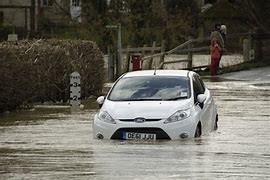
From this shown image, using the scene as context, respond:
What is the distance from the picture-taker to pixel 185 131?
53.3ft

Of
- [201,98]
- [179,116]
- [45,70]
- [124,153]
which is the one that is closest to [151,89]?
[201,98]

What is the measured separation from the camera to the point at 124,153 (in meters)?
14.1

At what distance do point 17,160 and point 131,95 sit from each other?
14.5ft

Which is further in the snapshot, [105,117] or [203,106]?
[203,106]

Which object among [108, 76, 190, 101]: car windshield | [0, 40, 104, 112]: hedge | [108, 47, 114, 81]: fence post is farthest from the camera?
[108, 47, 114, 81]: fence post

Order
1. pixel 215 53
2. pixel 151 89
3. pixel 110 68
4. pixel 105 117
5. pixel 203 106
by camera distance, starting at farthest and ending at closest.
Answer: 1. pixel 215 53
2. pixel 110 68
3. pixel 151 89
4. pixel 203 106
5. pixel 105 117

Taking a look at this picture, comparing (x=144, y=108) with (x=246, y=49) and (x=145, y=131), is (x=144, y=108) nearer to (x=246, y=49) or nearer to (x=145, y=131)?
(x=145, y=131)

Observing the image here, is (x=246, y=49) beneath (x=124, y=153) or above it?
beneath

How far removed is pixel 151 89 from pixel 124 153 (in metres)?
3.77

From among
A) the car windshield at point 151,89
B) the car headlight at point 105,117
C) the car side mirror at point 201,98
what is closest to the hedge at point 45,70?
the car windshield at point 151,89

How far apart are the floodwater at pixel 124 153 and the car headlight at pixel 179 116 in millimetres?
501

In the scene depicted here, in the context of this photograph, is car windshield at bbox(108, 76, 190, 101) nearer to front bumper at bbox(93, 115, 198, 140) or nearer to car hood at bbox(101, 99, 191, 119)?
car hood at bbox(101, 99, 191, 119)

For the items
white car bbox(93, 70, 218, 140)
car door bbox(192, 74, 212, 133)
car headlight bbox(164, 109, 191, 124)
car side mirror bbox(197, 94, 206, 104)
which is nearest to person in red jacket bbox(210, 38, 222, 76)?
car door bbox(192, 74, 212, 133)

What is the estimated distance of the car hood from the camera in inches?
642
